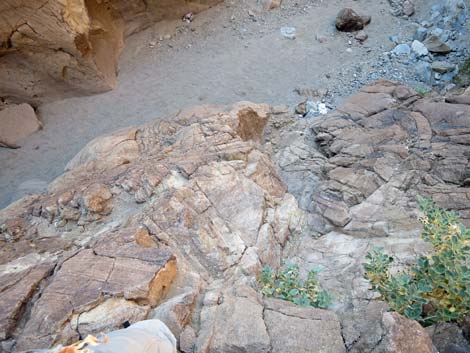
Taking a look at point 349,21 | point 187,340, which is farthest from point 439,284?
point 349,21

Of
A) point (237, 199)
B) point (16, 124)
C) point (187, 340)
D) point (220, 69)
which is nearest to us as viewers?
→ point (187, 340)

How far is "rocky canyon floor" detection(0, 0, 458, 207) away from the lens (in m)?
6.48

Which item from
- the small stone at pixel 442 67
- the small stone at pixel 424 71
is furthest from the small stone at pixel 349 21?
the small stone at pixel 442 67

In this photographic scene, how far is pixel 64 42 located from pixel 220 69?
8.28 feet

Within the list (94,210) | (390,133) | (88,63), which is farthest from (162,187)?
(88,63)

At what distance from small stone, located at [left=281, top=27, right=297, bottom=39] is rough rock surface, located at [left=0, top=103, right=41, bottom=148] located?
4.54 metres

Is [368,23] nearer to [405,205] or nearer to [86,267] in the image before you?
[405,205]

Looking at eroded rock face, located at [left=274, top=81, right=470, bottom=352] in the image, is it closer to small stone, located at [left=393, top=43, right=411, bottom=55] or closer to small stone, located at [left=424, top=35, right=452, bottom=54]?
small stone, located at [left=393, top=43, right=411, bottom=55]

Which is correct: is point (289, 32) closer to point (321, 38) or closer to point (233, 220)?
point (321, 38)

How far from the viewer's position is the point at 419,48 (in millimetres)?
6773

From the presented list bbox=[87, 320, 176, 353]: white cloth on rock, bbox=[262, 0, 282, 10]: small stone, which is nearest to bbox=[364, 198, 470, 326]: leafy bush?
bbox=[87, 320, 176, 353]: white cloth on rock

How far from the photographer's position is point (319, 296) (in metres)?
2.91

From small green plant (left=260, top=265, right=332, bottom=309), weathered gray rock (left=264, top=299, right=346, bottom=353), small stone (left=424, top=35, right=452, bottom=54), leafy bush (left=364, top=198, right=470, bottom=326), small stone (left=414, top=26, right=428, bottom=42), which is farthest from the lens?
small stone (left=414, top=26, right=428, bottom=42)

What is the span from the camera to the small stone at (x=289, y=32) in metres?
7.73
